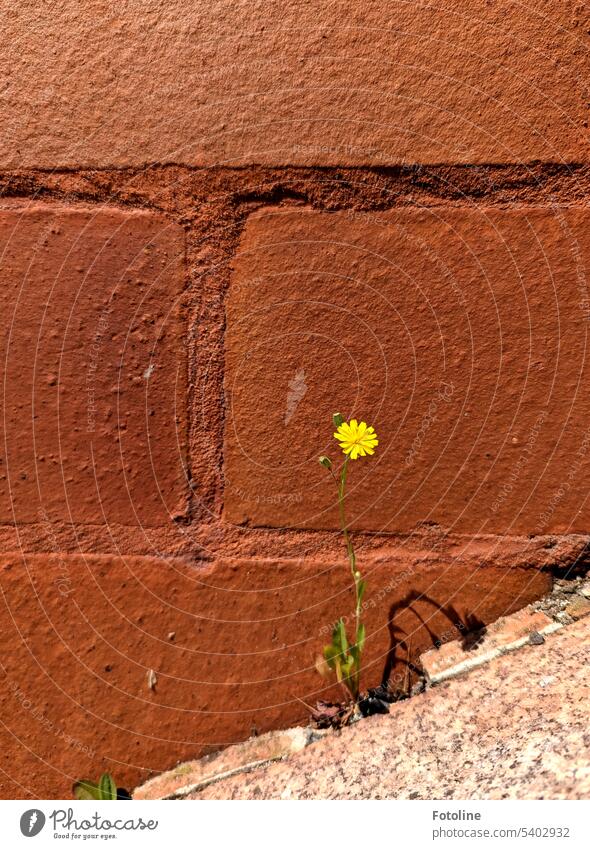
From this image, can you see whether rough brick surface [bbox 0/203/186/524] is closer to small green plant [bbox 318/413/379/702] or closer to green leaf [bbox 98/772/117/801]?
small green plant [bbox 318/413/379/702]

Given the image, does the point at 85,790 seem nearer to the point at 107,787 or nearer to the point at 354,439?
the point at 107,787

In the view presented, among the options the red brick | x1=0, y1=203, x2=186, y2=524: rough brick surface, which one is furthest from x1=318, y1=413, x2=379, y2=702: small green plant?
x1=0, y1=203, x2=186, y2=524: rough brick surface

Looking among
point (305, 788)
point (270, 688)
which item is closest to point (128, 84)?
point (270, 688)

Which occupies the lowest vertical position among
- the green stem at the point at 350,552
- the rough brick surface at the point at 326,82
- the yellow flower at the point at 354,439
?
the green stem at the point at 350,552

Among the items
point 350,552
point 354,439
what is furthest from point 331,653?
point 354,439

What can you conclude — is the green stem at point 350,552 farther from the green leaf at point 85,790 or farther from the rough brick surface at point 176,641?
the green leaf at point 85,790

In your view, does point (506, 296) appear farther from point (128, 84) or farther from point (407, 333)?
point (128, 84)

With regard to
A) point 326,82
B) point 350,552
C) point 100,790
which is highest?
point 326,82

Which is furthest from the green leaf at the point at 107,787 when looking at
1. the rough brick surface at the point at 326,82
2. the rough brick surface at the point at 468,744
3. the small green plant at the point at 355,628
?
the rough brick surface at the point at 326,82
